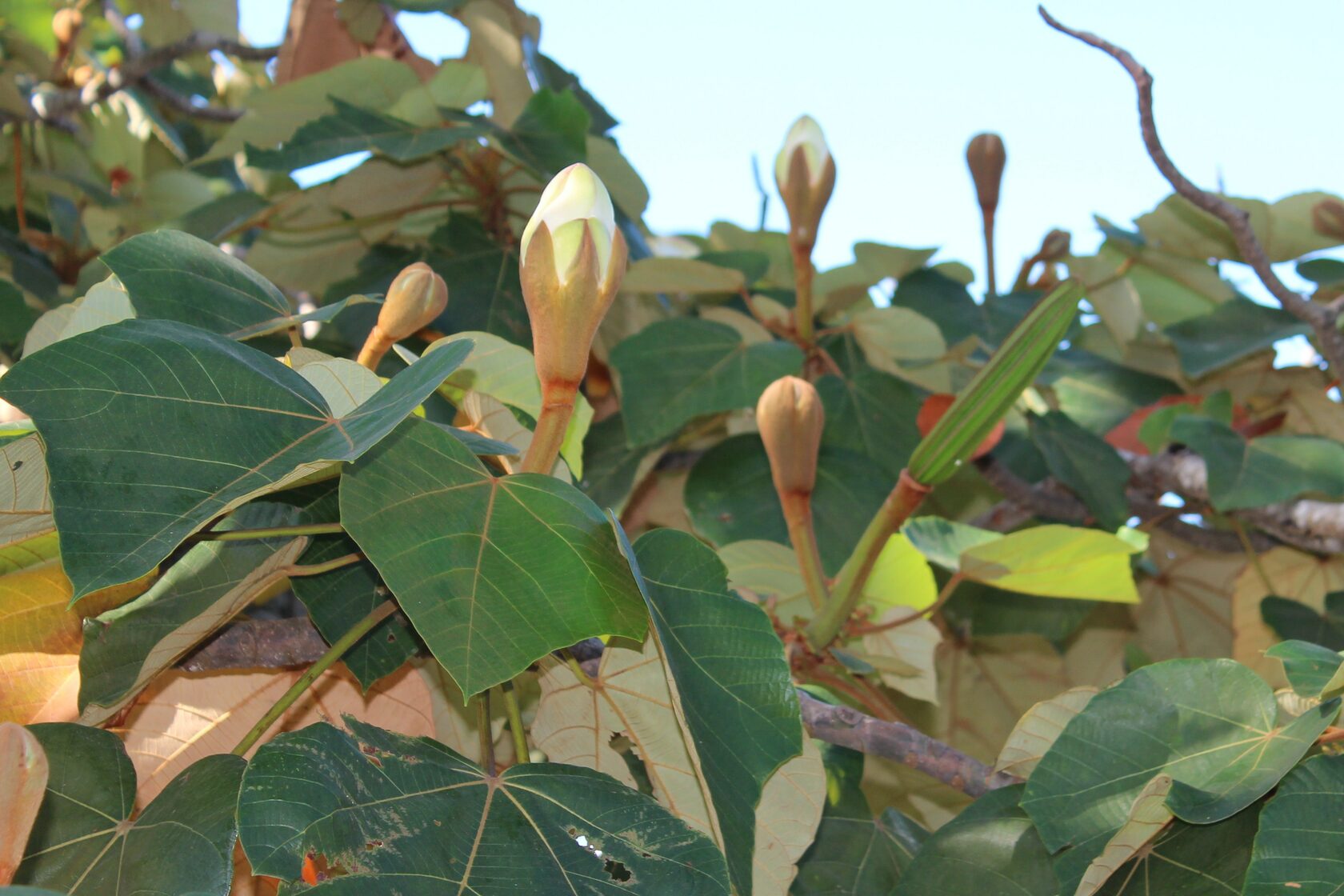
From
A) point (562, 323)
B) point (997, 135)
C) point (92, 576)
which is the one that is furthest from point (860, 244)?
point (92, 576)

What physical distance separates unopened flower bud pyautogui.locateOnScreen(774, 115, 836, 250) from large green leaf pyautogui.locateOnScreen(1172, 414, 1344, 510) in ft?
1.56

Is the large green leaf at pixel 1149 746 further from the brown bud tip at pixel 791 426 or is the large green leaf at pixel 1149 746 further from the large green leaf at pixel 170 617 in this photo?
the large green leaf at pixel 170 617

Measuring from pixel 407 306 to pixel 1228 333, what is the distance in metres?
1.09

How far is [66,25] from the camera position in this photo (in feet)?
5.41

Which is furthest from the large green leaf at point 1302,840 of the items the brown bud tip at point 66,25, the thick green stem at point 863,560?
the brown bud tip at point 66,25

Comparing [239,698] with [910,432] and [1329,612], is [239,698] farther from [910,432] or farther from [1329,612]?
[1329,612]

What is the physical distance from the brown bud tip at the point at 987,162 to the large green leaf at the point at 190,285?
0.92m

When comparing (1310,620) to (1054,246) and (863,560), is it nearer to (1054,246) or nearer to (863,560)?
(1054,246)

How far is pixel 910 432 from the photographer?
121cm

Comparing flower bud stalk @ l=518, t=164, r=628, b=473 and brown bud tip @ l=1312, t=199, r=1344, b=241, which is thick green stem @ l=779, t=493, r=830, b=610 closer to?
flower bud stalk @ l=518, t=164, r=628, b=473

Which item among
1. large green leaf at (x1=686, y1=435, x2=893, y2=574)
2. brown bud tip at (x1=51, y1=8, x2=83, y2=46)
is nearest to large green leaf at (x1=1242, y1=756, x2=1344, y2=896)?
large green leaf at (x1=686, y1=435, x2=893, y2=574)

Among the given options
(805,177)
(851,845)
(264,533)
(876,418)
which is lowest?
(851,845)

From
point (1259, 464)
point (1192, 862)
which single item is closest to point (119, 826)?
point (1192, 862)

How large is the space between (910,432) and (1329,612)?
47 cm
